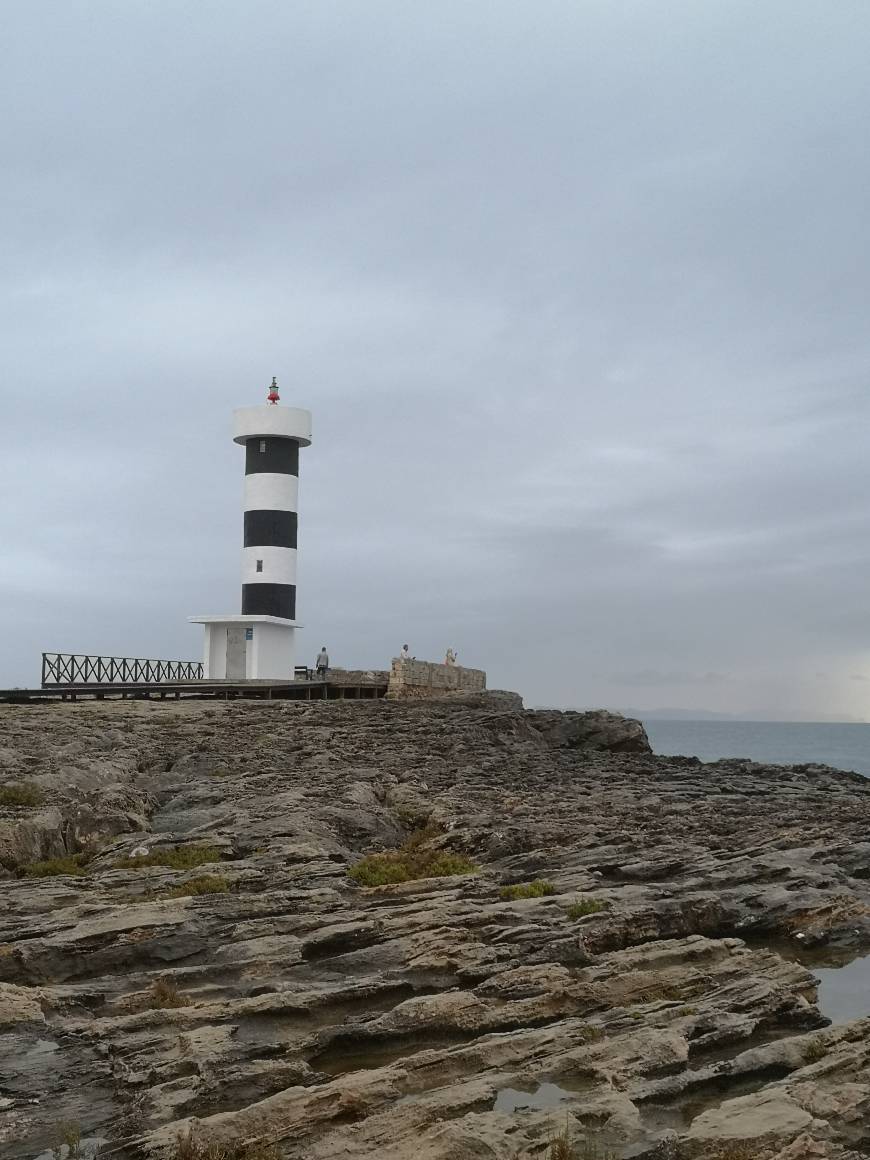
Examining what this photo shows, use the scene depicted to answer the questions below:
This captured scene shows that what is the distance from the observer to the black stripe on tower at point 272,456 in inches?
2303

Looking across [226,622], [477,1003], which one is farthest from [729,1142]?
[226,622]

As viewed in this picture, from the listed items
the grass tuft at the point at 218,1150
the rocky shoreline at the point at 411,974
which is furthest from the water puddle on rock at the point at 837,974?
the grass tuft at the point at 218,1150

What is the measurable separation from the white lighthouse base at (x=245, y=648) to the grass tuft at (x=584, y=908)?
40.0 meters

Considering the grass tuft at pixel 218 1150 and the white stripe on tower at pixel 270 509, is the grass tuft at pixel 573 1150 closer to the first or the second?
the grass tuft at pixel 218 1150

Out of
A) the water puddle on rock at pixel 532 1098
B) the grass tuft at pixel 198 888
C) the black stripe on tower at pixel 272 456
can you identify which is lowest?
the water puddle on rock at pixel 532 1098

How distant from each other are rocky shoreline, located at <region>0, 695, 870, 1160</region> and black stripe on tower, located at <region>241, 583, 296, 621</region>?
29.3m

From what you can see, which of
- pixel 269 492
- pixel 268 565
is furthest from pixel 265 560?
pixel 269 492

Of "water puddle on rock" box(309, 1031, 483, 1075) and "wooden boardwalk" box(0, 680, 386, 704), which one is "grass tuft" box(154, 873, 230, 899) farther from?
"wooden boardwalk" box(0, 680, 386, 704)

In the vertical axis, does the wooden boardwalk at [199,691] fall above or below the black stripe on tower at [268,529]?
below

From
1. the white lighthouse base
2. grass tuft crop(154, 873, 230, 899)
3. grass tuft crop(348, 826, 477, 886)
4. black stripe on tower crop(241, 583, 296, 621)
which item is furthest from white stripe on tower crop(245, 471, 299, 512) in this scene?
grass tuft crop(154, 873, 230, 899)

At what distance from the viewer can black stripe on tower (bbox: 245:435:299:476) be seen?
192 feet

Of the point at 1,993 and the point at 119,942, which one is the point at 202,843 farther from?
the point at 1,993

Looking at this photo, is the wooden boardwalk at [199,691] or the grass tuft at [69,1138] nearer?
the grass tuft at [69,1138]

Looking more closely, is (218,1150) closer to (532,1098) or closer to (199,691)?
(532,1098)
